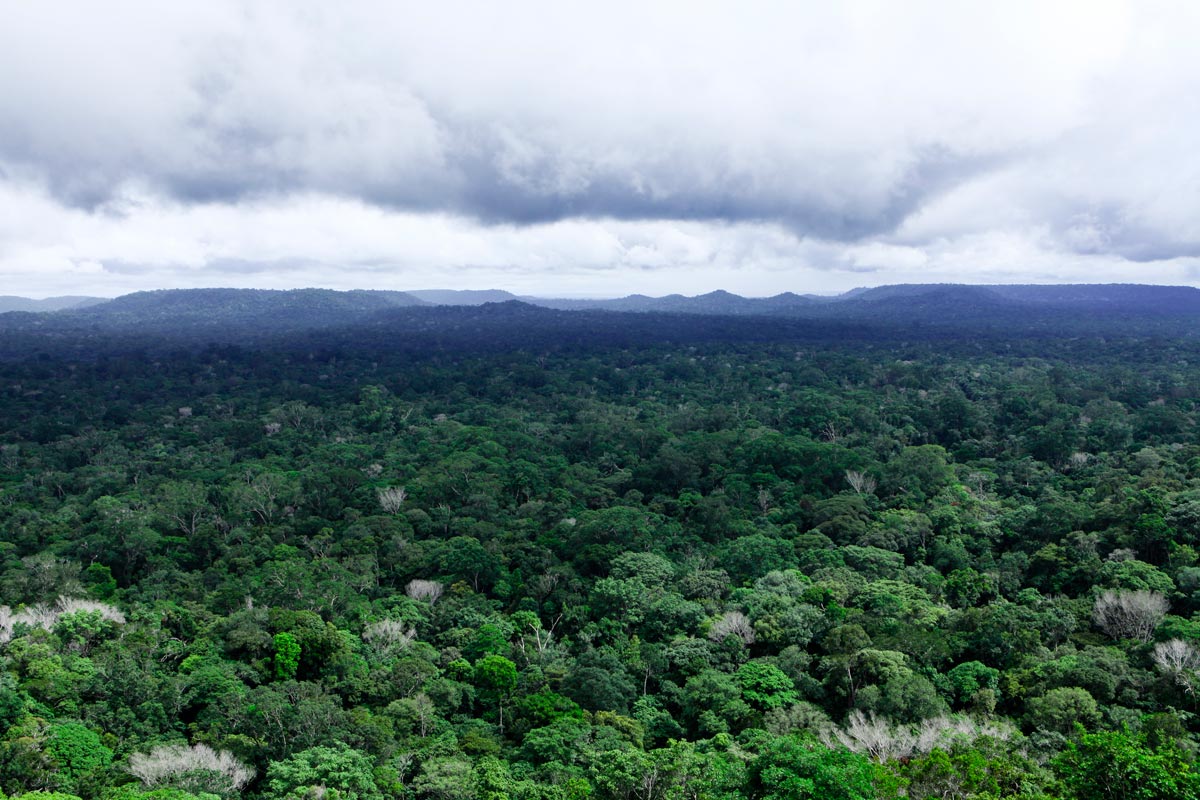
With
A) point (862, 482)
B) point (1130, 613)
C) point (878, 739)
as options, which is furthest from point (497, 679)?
point (862, 482)

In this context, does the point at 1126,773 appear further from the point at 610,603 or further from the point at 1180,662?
the point at 610,603

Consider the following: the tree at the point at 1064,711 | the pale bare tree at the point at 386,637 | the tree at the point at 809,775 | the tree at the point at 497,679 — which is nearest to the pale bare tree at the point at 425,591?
the pale bare tree at the point at 386,637

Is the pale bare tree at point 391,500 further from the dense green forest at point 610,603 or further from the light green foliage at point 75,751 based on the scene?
the light green foliage at point 75,751

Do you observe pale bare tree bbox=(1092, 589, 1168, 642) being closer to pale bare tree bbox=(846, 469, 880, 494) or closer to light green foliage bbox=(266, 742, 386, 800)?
pale bare tree bbox=(846, 469, 880, 494)

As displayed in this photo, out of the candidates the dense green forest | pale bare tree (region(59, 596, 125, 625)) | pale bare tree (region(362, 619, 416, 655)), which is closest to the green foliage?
the dense green forest

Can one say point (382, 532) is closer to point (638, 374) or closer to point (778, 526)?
point (778, 526)
